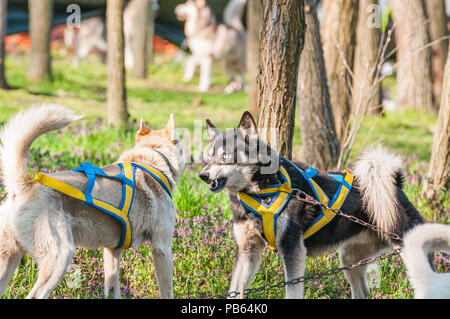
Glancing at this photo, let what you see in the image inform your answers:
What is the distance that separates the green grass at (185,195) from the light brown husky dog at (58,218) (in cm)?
50

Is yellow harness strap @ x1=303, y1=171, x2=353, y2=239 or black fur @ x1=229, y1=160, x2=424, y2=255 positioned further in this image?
yellow harness strap @ x1=303, y1=171, x2=353, y2=239

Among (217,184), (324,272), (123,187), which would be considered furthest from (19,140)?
(324,272)

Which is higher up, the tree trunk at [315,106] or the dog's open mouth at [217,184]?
the tree trunk at [315,106]

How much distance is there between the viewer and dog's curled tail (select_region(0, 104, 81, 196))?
3.49 metres

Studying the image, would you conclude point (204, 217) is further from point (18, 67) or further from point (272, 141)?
point (18, 67)

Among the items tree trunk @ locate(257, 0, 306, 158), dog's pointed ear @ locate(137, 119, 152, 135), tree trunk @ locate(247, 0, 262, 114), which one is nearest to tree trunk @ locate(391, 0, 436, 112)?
tree trunk @ locate(247, 0, 262, 114)

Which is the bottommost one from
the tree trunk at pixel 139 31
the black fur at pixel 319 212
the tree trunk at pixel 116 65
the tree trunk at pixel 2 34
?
the black fur at pixel 319 212

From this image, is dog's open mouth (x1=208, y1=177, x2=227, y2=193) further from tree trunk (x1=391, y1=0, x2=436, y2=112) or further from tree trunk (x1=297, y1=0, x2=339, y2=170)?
tree trunk (x1=391, y1=0, x2=436, y2=112)

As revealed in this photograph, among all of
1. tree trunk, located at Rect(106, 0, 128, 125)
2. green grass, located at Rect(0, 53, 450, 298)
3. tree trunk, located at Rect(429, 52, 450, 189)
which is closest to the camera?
green grass, located at Rect(0, 53, 450, 298)

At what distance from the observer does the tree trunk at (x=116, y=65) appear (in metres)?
8.22

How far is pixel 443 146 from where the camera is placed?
6797 millimetres

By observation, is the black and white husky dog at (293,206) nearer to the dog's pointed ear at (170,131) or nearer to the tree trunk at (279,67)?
the dog's pointed ear at (170,131)

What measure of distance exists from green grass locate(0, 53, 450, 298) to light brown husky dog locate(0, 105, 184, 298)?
0.50 meters

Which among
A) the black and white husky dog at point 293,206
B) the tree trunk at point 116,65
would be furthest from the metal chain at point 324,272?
the tree trunk at point 116,65
